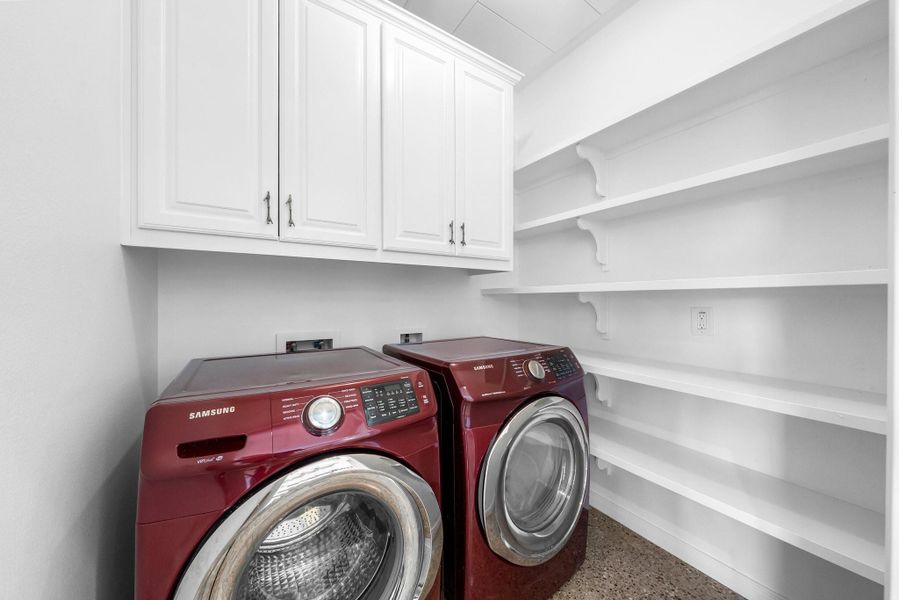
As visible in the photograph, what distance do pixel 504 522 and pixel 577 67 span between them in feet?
7.67

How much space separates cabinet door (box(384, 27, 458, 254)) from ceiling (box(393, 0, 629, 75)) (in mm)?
321

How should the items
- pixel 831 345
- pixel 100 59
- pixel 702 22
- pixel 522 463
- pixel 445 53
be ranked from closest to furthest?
pixel 100 59 → pixel 831 345 → pixel 522 463 → pixel 702 22 → pixel 445 53

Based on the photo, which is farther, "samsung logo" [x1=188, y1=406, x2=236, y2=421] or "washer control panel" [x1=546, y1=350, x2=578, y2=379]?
"washer control panel" [x1=546, y1=350, x2=578, y2=379]

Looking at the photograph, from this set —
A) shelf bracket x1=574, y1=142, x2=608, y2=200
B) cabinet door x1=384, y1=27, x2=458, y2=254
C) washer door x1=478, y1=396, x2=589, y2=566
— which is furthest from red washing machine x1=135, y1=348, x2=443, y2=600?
shelf bracket x1=574, y1=142, x2=608, y2=200

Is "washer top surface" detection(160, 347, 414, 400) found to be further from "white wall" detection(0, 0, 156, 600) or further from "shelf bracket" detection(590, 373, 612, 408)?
"shelf bracket" detection(590, 373, 612, 408)

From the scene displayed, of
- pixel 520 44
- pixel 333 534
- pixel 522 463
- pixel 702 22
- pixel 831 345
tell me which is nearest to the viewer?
pixel 333 534

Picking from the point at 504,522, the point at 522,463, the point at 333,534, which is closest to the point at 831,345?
the point at 522,463

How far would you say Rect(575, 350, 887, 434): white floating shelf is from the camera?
93 centimetres

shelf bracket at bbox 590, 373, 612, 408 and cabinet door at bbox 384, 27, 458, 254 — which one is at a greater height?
cabinet door at bbox 384, 27, 458, 254

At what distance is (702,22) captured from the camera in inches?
57.7

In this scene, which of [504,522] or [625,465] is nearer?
[504,522]

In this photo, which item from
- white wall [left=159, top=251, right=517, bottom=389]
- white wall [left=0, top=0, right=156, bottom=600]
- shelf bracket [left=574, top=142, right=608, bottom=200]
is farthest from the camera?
shelf bracket [left=574, top=142, right=608, bottom=200]

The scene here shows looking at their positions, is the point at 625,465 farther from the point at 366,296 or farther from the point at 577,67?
the point at 577,67

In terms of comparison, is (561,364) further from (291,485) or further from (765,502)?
(291,485)
